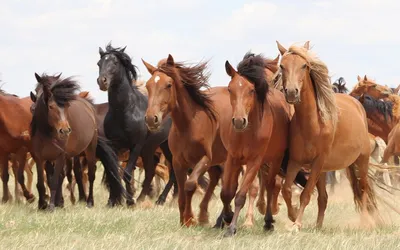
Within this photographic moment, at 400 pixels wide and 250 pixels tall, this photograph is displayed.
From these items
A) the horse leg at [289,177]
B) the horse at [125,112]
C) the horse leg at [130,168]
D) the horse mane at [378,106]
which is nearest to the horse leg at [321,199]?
the horse leg at [289,177]

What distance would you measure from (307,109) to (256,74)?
74 centimetres

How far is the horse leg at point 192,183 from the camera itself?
8.87 meters

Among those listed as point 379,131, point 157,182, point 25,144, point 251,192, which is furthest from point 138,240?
point 379,131

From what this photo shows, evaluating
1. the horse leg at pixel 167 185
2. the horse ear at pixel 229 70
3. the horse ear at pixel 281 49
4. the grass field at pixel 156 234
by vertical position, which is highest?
the horse ear at pixel 281 49

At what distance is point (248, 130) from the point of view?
856cm

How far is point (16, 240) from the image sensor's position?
7773mm

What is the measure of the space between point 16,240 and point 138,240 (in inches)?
42.7

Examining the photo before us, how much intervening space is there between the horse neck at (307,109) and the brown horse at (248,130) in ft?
0.83

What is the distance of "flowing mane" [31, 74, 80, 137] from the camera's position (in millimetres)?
11281

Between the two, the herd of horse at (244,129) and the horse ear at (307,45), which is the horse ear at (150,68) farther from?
the horse ear at (307,45)

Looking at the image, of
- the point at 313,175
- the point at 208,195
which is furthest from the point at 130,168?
the point at 313,175

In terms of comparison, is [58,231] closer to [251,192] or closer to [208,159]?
[208,159]

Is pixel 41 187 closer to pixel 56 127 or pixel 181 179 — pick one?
pixel 56 127

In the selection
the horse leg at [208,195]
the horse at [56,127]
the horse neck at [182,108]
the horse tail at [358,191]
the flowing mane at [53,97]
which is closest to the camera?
the horse neck at [182,108]
